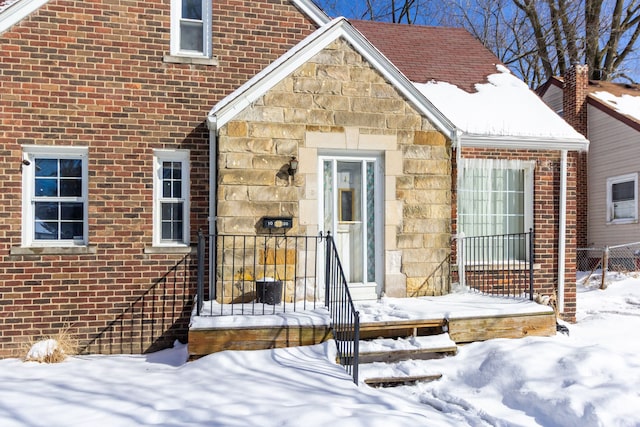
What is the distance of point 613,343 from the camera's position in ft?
20.7

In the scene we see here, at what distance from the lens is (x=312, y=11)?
719 cm

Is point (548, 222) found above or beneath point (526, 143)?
beneath

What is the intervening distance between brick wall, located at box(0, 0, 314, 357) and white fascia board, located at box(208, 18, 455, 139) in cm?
83

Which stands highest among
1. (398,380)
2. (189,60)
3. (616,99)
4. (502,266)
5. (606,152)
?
(616,99)

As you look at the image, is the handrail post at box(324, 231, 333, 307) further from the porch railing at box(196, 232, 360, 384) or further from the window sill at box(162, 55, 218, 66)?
the window sill at box(162, 55, 218, 66)

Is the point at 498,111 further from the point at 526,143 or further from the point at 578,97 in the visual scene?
the point at 578,97

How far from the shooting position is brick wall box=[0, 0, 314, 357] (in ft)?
20.2

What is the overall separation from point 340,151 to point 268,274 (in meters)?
2.06

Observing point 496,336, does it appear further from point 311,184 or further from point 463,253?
point 311,184

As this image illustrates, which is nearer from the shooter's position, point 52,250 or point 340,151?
point 52,250

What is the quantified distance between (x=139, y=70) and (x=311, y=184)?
3.02 meters

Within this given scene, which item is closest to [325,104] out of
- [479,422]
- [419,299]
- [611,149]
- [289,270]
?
[289,270]

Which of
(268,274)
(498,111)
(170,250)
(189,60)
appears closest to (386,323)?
(268,274)

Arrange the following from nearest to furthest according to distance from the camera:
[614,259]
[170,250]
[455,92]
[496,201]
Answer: [170,250] → [496,201] → [455,92] → [614,259]
